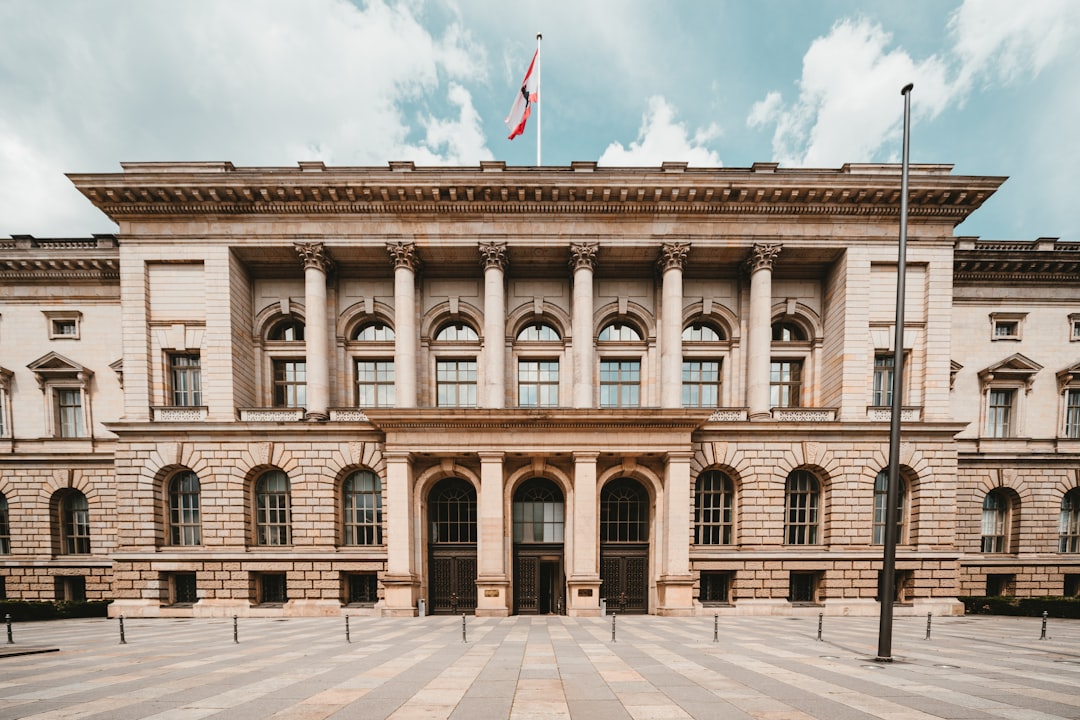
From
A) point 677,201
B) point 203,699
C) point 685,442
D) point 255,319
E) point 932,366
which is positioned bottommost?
point 203,699

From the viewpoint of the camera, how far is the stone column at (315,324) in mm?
22047

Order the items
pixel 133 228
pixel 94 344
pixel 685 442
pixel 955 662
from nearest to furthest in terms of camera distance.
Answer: pixel 955 662 → pixel 685 442 → pixel 133 228 → pixel 94 344

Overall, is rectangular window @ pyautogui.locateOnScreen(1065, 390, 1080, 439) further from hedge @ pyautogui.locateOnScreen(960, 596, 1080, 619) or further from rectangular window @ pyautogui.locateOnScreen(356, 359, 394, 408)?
rectangular window @ pyautogui.locateOnScreen(356, 359, 394, 408)

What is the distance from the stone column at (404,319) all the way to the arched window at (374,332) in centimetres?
214

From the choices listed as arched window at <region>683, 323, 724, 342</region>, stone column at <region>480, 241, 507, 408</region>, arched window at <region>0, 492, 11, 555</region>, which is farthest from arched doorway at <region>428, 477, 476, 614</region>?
arched window at <region>0, 492, 11, 555</region>

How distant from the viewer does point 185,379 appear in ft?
73.9

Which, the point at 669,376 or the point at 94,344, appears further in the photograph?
the point at 94,344

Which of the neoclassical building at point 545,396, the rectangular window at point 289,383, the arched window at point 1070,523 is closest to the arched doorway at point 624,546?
the neoclassical building at point 545,396

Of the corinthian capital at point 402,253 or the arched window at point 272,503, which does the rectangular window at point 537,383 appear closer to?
the corinthian capital at point 402,253

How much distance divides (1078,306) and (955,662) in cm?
2718

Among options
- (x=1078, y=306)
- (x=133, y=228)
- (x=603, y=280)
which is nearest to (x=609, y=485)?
(x=603, y=280)

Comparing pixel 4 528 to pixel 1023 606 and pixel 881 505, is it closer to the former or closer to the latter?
pixel 881 505

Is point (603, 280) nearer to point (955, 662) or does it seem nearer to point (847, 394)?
point (847, 394)

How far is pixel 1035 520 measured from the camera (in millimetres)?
24766
